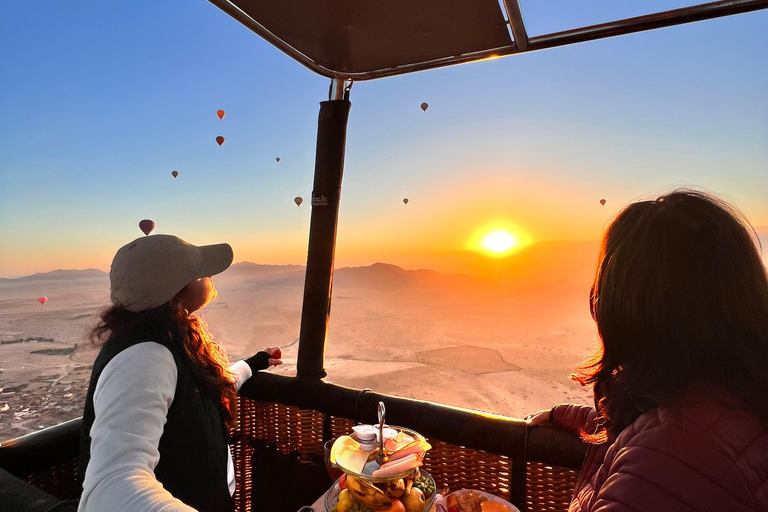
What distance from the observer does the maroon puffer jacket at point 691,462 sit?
23.0 inches

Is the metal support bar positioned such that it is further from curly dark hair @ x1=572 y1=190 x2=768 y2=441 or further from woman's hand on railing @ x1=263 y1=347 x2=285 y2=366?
woman's hand on railing @ x1=263 y1=347 x2=285 y2=366

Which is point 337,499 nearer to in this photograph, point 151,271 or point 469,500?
point 469,500

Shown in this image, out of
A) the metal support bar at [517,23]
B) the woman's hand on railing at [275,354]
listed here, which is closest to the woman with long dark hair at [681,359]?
the metal support bar at [517,23]

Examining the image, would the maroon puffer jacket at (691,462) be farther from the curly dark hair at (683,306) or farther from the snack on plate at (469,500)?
the snack on plate at (469,500)

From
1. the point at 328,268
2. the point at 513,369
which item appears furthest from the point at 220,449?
the point at 513,369

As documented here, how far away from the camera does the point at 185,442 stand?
1160mm

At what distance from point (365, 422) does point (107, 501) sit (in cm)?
94

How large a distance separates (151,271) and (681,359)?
1.29 metres

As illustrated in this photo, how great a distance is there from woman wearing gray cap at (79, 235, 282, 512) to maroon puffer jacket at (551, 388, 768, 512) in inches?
30.4

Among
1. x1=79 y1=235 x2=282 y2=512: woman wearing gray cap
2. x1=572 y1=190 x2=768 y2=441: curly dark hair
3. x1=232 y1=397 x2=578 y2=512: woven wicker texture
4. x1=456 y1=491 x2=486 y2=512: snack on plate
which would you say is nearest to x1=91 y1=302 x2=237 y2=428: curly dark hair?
x1=79 y1=235 x2=282 y2=512: woman wearing gray cap

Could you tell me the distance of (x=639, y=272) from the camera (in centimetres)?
78

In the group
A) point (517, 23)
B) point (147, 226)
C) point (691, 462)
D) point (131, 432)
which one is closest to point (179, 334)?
point (131, 432)

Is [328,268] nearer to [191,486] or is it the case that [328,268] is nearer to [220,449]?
[220,449]

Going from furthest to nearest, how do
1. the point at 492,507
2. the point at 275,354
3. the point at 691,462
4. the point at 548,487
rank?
the point at 275,354, the point at 548,487, the point at 492,507, the point at 691,462
